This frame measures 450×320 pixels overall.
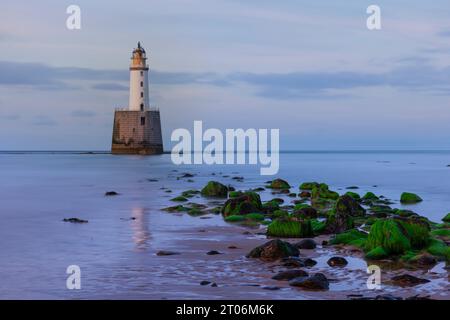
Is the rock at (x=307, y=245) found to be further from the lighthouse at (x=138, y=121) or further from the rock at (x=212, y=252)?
the lighthouse at (x=138, y=121)

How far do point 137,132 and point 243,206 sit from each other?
70.5 meters

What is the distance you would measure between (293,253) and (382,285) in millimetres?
3271

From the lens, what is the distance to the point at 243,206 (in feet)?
87.1

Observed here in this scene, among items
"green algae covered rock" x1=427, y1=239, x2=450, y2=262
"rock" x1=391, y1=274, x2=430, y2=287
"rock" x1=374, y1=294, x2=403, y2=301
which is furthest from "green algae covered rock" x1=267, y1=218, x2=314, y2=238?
"rock" x1=374, y1=294, x2=403, y2=301

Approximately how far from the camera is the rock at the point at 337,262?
606 inches

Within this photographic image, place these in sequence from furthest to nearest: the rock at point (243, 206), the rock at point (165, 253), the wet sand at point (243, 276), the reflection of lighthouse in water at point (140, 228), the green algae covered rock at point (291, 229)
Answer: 1. the rock at point (243, 206)
2. the green algae covered rock at point (291, 229)
3. the reflection of lighthouse in water at point (140, 228)
4. the rock at point (165, 253)
5. the wet sand at point (243, 276)

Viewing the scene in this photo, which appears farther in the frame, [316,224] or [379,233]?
[316,224]

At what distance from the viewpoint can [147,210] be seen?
30.4 m

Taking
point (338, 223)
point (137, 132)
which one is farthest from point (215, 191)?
point (137, 132)

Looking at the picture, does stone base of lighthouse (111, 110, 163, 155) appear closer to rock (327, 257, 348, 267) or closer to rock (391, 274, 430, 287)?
rock (327, 257, 348, 267)

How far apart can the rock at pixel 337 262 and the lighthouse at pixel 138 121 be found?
7778 centimetres

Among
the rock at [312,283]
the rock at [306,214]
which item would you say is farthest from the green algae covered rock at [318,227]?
the rock at [312,283]
